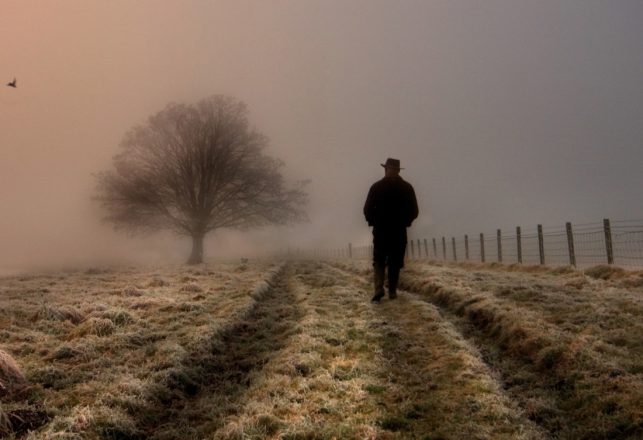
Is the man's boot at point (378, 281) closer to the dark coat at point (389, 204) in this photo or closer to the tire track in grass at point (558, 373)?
the dark coat at point (389, 204)

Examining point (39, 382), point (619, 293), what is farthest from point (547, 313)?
point (39, 382)

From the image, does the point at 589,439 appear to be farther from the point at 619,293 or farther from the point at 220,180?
the point at 220,180

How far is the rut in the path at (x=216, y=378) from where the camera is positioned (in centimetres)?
551

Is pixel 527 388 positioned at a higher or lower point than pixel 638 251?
lower

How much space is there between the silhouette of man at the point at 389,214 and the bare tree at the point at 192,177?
81.6ft

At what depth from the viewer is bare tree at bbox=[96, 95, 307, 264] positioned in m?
34.2

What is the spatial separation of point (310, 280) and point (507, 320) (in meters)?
9.89

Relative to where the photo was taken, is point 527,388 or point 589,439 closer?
point 589,439

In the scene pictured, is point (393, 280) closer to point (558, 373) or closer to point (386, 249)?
point (386, 249)

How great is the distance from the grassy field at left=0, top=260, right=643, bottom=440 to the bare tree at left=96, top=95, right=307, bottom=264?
23427 mm

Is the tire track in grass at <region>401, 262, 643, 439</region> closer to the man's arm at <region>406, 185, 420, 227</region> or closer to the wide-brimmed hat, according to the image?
the man's arm at <region>406, 185, 420, 227</region>

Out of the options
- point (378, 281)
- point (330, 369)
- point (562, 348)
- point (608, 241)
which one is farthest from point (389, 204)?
point (608, 241)

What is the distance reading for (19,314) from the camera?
35.0 ft

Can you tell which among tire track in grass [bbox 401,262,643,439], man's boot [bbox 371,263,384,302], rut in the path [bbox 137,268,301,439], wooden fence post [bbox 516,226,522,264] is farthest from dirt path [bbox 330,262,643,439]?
wooden fence post [bbox 516,226,522,264]
